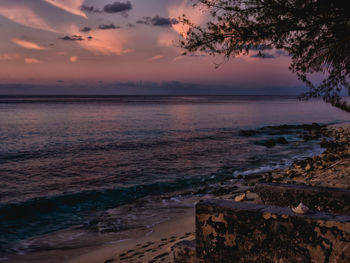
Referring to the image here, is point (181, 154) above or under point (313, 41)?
under

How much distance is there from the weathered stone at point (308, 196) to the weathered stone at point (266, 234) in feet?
3.91

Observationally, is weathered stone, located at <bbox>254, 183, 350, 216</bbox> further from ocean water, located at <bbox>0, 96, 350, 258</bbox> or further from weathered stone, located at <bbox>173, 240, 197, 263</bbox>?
ocean water, located at <bbox>0, 96, 350, 258</bbox>

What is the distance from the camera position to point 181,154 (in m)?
19.8

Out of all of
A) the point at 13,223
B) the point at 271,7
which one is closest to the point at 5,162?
the point at 13,223

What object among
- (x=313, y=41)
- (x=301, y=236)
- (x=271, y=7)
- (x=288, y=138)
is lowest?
(x=288, y=138)

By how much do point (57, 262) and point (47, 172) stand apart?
9258mm

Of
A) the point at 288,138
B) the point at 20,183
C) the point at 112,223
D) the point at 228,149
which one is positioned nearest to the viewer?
the point at 112,223

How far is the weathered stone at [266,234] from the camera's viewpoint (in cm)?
239

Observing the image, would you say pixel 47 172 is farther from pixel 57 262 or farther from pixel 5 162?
pixel 57 262

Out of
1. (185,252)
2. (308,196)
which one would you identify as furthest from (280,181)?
(185,252)

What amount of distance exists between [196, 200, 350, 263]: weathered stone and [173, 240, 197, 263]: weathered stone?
474 millimetres

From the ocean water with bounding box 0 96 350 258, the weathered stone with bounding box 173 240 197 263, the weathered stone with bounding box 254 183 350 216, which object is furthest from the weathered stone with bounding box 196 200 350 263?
the ocean water with bounding box 0 96 350 258

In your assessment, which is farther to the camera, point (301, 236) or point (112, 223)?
point (112, 223)

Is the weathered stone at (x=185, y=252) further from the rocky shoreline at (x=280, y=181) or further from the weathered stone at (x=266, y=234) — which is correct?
the rocky shoreline at (x=280, y=181)
